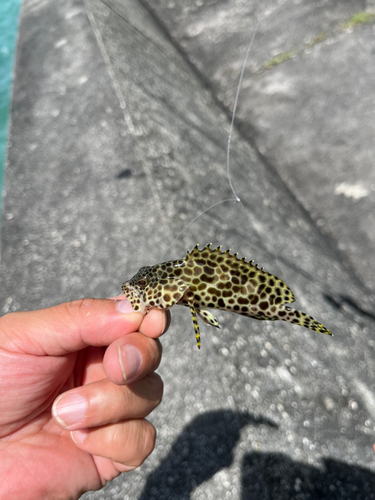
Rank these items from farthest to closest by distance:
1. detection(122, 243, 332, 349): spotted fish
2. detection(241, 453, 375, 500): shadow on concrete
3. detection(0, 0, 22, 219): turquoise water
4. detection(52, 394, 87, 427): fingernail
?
detection(0, 0, 22, 219): turquoise water → detection(241, 453, 375, 500): shadow on concrete → detection(52, 394, 87, 427): fingernail → detection(122, 243, 332, 349): spotted fish

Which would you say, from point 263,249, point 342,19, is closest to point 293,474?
point 263,249

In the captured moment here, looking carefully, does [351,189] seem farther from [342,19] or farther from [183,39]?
[183,39]

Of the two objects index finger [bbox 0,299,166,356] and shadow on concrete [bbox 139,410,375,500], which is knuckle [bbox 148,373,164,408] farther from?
shadow on concrete [bbox 139,410,375,500]

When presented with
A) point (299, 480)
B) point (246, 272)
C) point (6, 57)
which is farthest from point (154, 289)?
point (6, 57)

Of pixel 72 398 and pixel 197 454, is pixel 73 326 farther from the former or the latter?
pixel 197 454

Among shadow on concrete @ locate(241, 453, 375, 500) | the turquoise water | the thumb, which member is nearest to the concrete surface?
shadow on concrete @ locate(241, 453, 375, 500)
